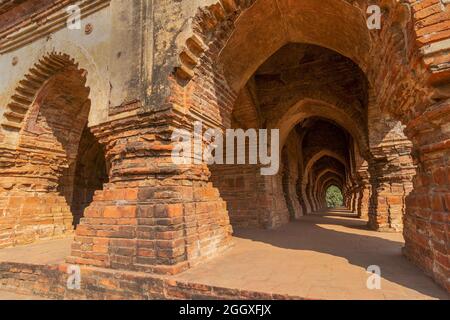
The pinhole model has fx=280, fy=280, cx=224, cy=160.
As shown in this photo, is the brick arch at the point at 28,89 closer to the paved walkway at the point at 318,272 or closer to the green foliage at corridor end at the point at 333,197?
the paved walkway at the point at 318,272

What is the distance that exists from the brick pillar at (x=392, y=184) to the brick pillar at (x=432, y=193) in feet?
12.5

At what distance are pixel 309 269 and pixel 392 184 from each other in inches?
201

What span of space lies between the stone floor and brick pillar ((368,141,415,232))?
1901 mm

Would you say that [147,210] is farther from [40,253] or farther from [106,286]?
[40,253]

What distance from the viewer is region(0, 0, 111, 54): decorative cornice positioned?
15.8ft

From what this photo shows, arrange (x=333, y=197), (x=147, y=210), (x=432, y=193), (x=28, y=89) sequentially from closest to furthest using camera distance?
1. (x=432, y=193)
2. (x=147, y=210)
3. (x=28, y=89)
4. (x=333, y=197)

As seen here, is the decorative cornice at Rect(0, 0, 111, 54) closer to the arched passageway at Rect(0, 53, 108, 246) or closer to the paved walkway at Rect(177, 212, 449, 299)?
the arched passageway at Rect(0, 53, 108, 246)

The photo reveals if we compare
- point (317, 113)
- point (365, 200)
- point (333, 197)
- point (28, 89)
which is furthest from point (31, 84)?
point (333, 197)

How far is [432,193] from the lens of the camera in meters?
2.67

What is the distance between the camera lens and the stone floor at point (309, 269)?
8.07ft

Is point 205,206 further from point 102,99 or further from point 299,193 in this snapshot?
point 299,193

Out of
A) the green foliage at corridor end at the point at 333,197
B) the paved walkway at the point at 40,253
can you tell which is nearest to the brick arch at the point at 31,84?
the paved walkway at the point at 40,253
